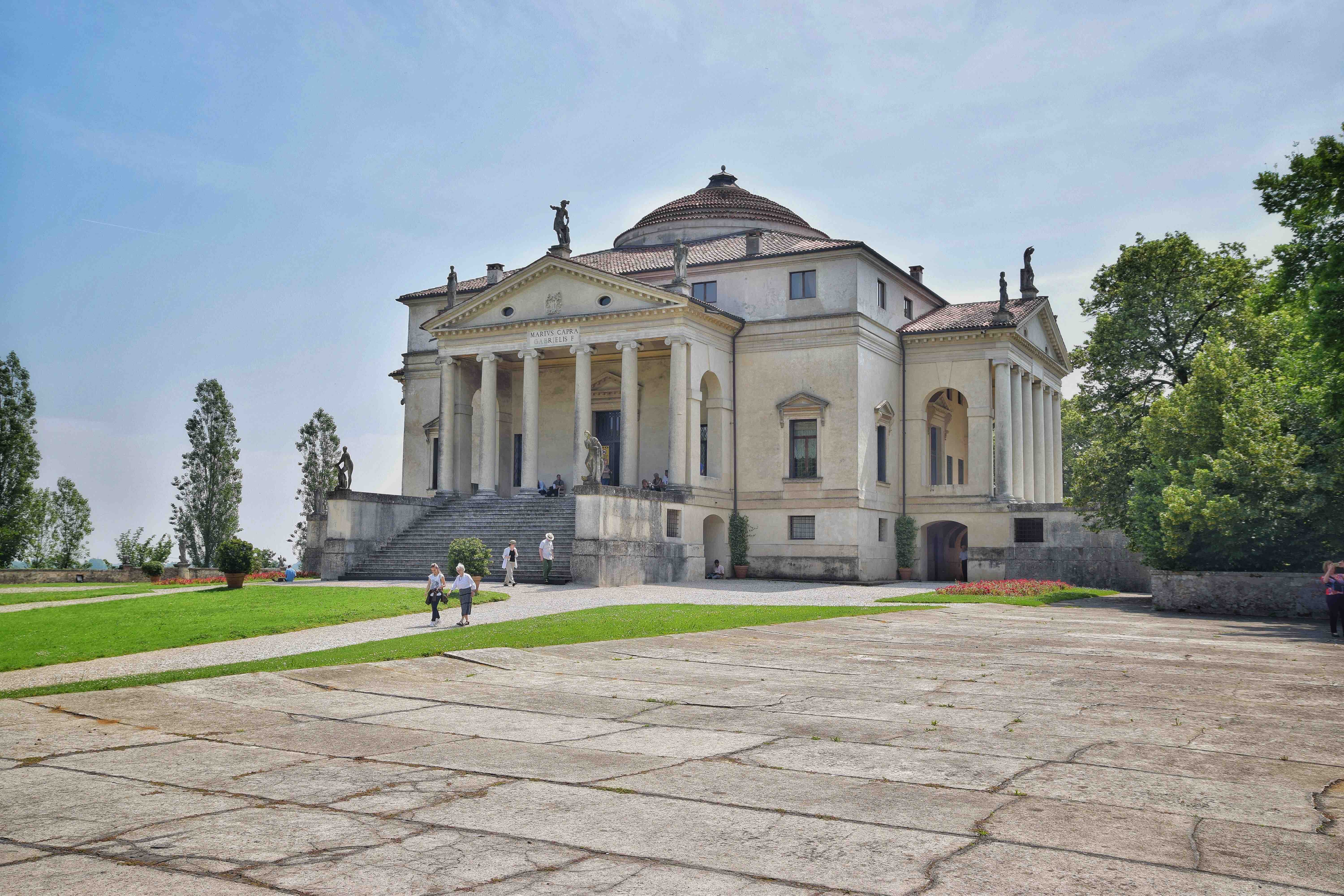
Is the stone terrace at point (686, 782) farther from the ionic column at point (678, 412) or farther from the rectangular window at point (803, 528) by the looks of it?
the rectangular window at point (803, 528)

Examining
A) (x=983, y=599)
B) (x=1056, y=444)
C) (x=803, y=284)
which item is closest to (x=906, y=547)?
(x=803, y=284)

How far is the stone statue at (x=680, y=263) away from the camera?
44.5 m

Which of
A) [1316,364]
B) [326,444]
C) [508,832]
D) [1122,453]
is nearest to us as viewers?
[508,832]

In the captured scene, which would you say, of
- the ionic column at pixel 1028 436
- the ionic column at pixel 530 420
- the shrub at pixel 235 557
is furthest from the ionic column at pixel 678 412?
the ionic column at pixel 1028 436

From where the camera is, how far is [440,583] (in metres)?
24.4

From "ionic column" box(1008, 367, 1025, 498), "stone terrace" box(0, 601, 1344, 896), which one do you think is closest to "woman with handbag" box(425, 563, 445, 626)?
"stone terrace" box(0, 601, 1344, 896)

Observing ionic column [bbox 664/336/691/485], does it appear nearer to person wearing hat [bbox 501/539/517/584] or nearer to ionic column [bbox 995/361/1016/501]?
person wearing hat [bbox 501/539/517/584]

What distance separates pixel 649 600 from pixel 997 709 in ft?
62.1

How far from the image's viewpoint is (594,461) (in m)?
37.2

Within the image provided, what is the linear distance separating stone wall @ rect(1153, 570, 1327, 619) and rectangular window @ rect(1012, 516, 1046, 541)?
49.9 ft

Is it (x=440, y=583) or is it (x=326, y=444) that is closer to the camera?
(x=440, y=583)

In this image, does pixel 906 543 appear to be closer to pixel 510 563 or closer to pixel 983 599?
pixel 983 599

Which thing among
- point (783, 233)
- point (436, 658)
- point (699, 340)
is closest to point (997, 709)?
point (436, 658)

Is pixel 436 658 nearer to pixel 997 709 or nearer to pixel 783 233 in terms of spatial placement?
pixel 997 709
